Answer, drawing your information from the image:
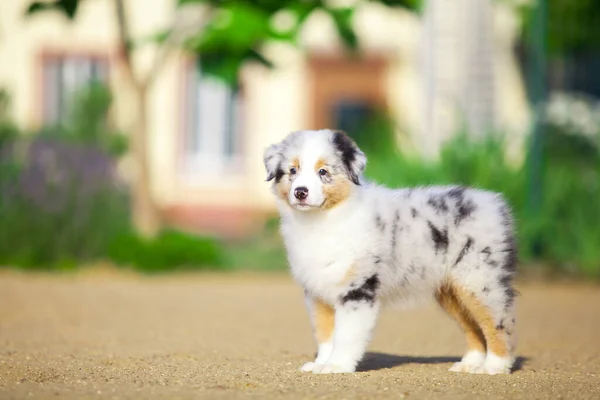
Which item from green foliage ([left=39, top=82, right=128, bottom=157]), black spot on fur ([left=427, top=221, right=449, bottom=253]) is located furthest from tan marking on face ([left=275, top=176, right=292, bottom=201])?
green foliage ([left=39, top=82, right=128, bottom=157])

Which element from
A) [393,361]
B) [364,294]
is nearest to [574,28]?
[393,361]

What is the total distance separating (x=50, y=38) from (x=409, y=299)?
17.7 meters

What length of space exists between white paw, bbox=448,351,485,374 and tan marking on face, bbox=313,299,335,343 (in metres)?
0.87

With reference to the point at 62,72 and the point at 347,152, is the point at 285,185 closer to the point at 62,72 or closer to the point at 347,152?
the point at 347,152

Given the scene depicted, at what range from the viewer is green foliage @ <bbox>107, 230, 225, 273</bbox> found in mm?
15852

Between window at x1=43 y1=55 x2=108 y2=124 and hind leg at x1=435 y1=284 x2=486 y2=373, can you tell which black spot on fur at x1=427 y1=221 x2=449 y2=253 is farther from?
window at x1=43 y1=55 x2=108 y2=124

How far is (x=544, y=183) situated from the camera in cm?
1611

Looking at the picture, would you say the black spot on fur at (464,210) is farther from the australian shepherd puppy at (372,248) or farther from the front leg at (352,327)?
the front leg at (352,327)

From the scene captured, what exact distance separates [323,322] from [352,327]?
0.46 meters

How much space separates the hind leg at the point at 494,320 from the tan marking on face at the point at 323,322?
838 millimetres

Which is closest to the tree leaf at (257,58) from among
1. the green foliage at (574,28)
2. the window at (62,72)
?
the green foliage at (574,28)

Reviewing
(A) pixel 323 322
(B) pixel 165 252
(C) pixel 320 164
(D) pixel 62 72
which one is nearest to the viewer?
(C) pixel 320 164

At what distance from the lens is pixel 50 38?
2377cm

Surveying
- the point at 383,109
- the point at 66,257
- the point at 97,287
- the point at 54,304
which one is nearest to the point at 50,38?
the point at 383,109
